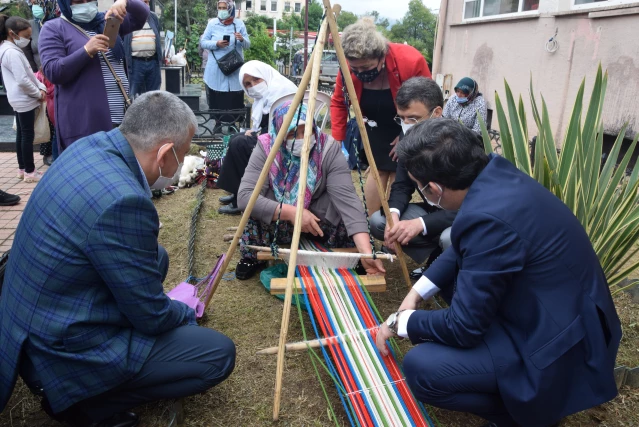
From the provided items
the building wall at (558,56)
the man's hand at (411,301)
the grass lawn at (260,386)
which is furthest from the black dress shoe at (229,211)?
the building wall at (558,56)

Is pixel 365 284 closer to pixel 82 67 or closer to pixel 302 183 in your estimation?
pixel 302 183

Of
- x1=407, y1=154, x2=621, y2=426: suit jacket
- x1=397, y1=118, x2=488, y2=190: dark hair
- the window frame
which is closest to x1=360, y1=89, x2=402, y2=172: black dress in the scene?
x1=397, y1=118, x2=488, y2=190: dark hair

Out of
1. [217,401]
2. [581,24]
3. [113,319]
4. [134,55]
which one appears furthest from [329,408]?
[581,24]

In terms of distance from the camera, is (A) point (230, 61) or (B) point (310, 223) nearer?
(B) point (310, 223)

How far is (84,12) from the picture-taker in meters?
3.12

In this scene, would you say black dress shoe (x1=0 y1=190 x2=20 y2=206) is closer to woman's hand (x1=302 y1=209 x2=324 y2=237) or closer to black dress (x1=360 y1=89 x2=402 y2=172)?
woman's hand (x1=302 y1=209 x2=324 y2=237)

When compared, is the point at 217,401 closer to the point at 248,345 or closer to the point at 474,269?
the point at 248,345

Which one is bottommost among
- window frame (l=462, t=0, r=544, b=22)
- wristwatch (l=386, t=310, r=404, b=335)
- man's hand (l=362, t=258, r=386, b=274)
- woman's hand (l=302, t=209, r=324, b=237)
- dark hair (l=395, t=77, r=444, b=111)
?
man's hand (l=362, t=258, r=386, b=274)

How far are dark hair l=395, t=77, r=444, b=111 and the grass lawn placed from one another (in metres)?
1.19

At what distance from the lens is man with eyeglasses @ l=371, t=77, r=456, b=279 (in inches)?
107

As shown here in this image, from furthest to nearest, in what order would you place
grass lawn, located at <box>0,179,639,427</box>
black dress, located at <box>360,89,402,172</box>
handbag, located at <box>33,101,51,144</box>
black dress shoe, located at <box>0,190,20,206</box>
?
handbag, located at <box>33,101,51,144</box> → black dress shoe, located at <box>0,190,20,206</box> → black dress, located at <box>360,89,402,172</box> → grass lawn, located at <box>0,179,639,427</box>

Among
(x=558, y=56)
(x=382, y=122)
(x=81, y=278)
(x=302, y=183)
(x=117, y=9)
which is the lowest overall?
(x=81, y=278)

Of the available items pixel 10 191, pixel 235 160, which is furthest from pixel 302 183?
pixel 10 191

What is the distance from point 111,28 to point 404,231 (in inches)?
91.3
